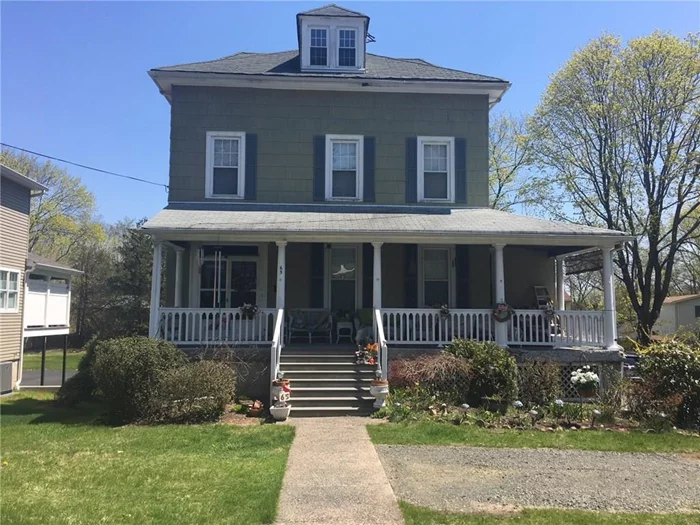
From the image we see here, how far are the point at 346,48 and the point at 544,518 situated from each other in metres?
13.0

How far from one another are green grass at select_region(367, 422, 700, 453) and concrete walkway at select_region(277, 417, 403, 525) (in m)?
0.54

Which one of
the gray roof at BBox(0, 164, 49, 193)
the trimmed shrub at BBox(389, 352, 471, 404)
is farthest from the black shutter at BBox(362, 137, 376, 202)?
the gray roof at BBox(0, 164, 49, 193)

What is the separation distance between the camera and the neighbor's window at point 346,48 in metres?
14.5

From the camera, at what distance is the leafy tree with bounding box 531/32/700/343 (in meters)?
→ 19.2

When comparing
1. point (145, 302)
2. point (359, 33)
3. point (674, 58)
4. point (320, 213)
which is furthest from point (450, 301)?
point (145, 302)

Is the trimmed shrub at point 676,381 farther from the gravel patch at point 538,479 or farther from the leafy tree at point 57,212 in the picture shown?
the leafy tree at point 57,212

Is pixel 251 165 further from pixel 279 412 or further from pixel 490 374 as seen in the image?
pixel 490 374

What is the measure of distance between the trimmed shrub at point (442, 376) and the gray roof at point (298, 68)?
7753 millimetres

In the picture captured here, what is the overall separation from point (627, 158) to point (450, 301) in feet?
40.8

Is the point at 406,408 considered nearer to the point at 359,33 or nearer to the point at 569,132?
the point at 359,33

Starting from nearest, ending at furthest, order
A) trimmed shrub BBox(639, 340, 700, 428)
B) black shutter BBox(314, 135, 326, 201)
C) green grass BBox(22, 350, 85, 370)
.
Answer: trimmed shrub BBox(639, 340, 700, 428) < black shutter BBox(314, 135, 326, 201) < green grass BBox(22, 350, 85, 370)

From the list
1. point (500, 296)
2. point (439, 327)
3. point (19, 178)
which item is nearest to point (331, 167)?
point (439, 327)

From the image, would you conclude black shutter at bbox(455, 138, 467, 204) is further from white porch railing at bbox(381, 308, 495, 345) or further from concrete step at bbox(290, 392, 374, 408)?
concrete step at bbox(290, 392, 374, 408)

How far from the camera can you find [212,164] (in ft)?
44.6
